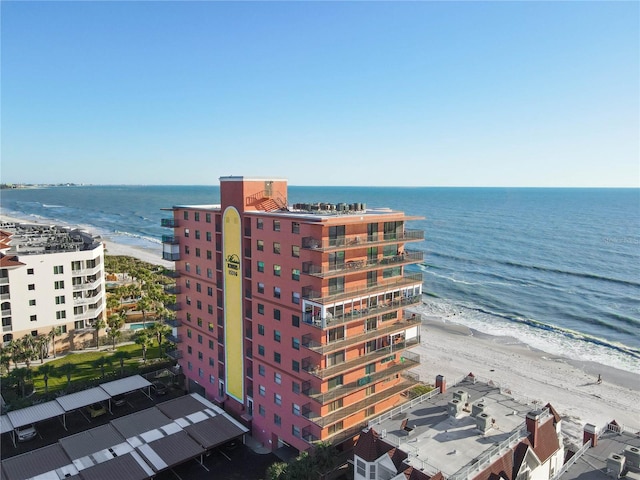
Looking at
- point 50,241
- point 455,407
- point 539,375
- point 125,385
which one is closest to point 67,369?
point 125,385

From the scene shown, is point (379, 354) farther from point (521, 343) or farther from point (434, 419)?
point (521, 343)

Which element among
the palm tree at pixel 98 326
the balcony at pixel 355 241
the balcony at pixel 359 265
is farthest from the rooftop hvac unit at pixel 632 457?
the palm tree at pixel 98 326

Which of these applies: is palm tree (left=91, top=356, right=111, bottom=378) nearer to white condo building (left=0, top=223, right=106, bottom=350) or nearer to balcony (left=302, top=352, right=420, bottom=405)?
white condo building (left=0, top=223, right=106, bottom=350)

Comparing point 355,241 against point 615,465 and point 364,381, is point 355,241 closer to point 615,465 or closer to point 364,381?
point 364,381

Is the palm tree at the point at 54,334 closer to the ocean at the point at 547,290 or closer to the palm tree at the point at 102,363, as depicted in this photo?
the palm tree at the point at 102,363

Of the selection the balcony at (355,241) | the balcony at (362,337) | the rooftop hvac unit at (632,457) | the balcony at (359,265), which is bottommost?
the rooftop hvac unit at (632,457)

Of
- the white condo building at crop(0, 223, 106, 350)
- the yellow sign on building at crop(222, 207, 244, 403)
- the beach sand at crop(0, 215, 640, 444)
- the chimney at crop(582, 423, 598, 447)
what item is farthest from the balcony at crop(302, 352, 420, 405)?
the white condo building at crop(0, 223, 106, 350)

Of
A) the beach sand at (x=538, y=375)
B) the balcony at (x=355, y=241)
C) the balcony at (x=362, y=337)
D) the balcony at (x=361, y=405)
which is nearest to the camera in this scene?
the balcony at (x=355, y=241)
